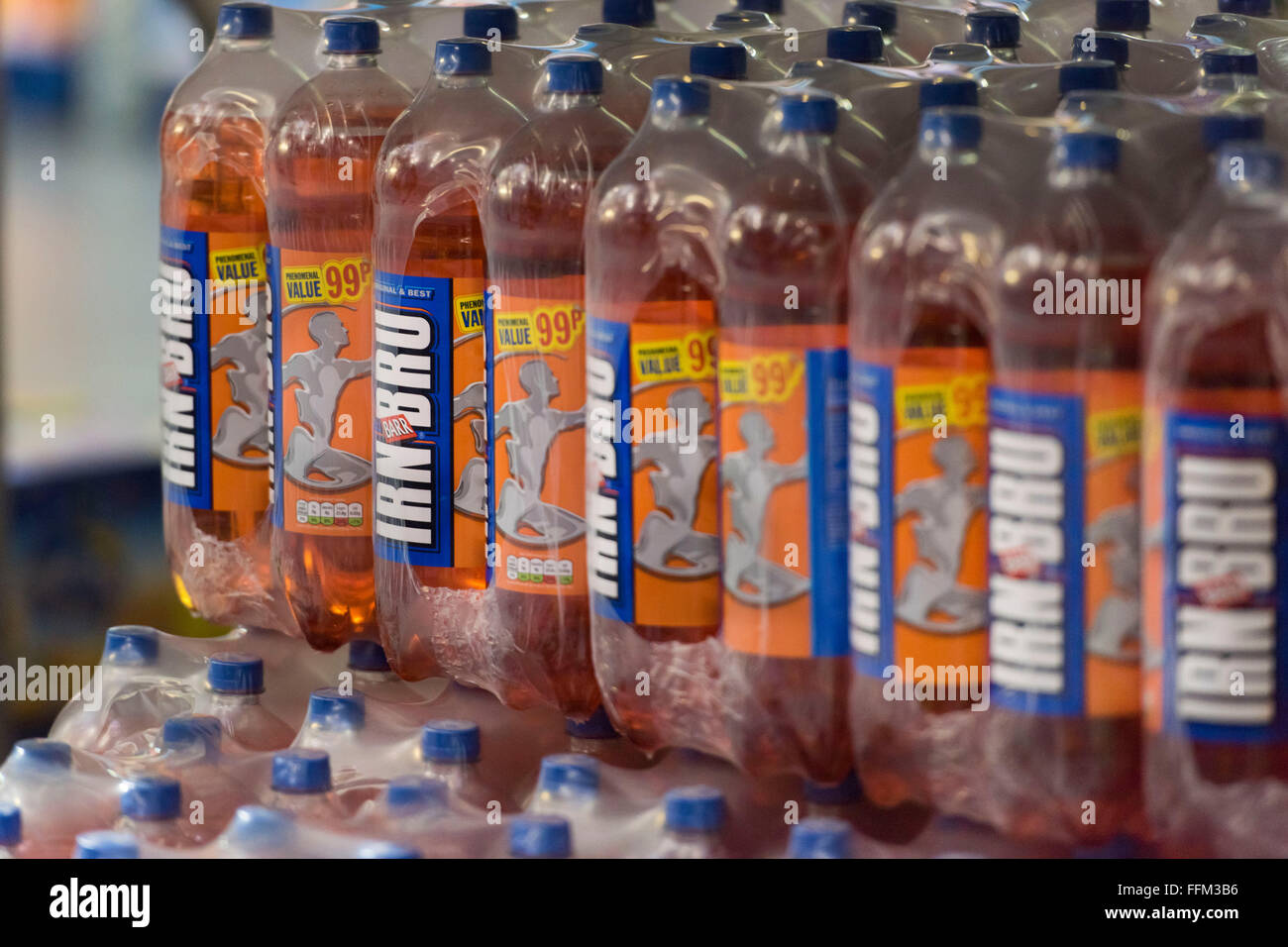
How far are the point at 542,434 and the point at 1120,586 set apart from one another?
0.63 metres

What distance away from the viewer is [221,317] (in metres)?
2.15

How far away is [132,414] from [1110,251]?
3.22 meters

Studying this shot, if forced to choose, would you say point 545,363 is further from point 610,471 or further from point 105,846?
point 105,846

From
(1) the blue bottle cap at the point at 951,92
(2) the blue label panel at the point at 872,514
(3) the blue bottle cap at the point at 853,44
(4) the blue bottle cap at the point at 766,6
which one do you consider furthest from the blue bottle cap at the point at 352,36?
(2) the blue label panel at the point at 872,514

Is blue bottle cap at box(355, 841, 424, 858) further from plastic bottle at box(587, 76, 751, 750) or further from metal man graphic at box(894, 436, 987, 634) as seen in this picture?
metal man graphic at box(894, 436, 987, 634)

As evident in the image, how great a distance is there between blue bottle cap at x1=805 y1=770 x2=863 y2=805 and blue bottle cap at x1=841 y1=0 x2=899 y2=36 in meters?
0.88

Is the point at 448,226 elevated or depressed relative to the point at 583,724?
elevated

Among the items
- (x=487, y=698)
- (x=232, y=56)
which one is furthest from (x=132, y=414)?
(x=487, y=698)

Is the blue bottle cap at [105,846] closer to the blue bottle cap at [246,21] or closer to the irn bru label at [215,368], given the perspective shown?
the irn bru label at [215,368]

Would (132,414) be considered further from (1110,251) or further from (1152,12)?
(1110,251)

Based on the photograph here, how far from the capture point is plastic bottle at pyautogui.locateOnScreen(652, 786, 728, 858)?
5.13 feet

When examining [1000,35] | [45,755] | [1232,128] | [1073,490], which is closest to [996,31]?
[1000,35]

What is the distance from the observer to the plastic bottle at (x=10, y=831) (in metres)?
1.72
